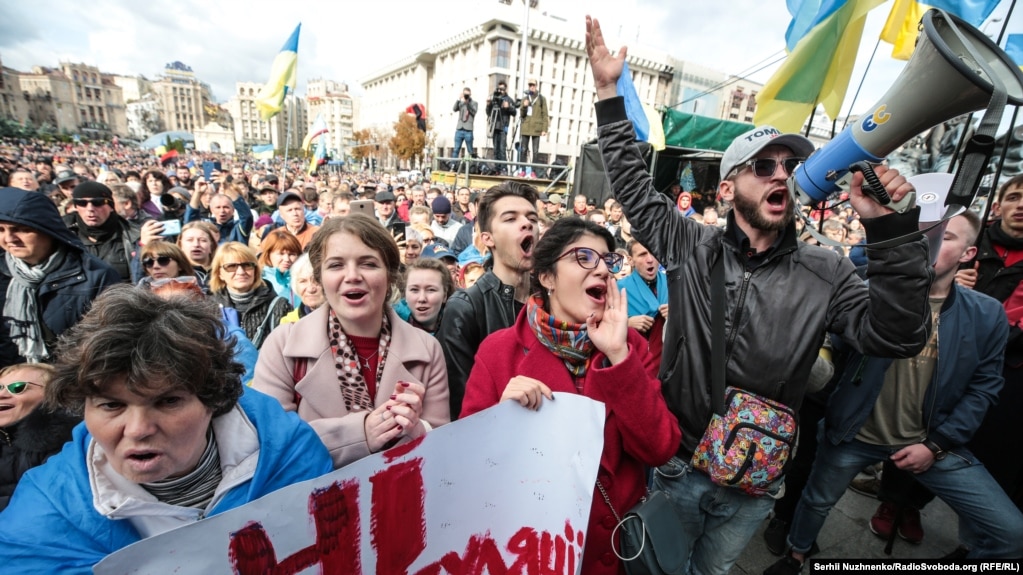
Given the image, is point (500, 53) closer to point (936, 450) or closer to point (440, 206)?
point (440, 206)

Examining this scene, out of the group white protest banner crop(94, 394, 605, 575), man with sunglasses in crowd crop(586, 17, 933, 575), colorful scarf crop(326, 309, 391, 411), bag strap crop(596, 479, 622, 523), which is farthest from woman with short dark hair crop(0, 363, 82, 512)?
man with sunglasses in crowd crop(586, 17, 933, 575)

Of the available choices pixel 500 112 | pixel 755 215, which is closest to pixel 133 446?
pixel 755 215

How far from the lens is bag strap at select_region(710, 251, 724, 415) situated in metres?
1.74

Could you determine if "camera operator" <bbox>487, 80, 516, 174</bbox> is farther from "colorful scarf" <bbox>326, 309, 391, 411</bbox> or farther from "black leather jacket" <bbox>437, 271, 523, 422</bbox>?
"colorful scarf" <bbox>326, 309, 391, 411</bbox>

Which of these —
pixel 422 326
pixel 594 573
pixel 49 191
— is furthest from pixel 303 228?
pixel 49 191

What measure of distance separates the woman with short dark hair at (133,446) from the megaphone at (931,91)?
204 cm

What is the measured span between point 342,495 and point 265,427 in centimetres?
33

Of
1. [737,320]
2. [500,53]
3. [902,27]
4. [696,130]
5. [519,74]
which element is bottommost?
[737,320]

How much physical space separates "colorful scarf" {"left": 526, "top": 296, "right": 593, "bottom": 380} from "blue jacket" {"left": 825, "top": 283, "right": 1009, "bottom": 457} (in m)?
1.59

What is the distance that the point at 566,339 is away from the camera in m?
1.57

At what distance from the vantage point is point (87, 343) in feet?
3.44

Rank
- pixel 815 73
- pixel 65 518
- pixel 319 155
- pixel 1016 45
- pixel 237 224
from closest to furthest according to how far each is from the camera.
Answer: pixel 65 518 < pixel 815 73 < pixel 1016 45 < pixel 237 224 < pixel 319 155

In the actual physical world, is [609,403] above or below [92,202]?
below

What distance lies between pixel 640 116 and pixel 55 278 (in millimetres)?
6693
